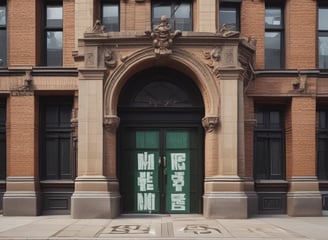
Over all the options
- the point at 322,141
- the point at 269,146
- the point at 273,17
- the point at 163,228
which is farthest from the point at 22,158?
the point at 322,141

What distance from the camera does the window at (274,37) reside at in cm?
2148

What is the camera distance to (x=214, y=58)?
1950 centimetres

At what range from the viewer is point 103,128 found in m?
19.4

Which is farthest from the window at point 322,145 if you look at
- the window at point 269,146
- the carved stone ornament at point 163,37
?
the carved stone ornament at point 163,37

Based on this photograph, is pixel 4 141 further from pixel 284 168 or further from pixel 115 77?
pixel 284 168

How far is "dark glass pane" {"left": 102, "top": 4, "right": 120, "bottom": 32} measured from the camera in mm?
21203

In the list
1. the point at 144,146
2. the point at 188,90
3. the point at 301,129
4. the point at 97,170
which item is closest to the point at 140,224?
the point at 97,170

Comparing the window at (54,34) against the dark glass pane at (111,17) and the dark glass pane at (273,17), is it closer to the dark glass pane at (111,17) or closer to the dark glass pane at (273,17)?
the dark glass pane at (111,17)

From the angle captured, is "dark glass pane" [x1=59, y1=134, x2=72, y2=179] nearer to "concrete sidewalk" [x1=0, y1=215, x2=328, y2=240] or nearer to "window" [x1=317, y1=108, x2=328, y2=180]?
"concrete sidewalk" [x1=0, y1=215, x2=328, y2=240]

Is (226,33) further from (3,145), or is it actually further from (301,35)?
(3,145)

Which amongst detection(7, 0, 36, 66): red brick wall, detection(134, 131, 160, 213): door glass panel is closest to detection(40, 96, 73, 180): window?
detection(7, 0, 36, 66): red brick wall

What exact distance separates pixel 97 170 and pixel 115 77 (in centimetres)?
295

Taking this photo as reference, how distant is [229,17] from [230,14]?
0.39 feet

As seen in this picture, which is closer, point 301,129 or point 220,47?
point 220,47
